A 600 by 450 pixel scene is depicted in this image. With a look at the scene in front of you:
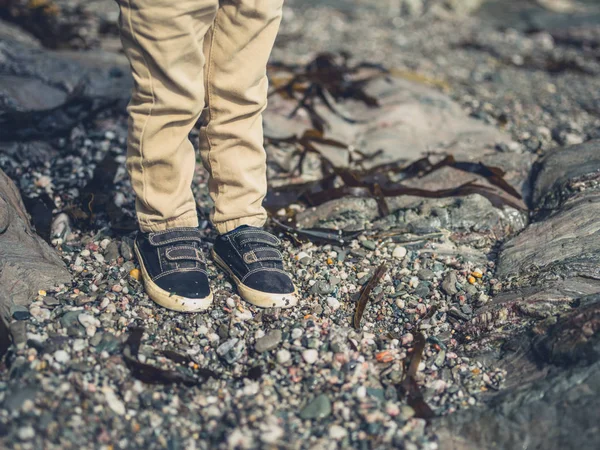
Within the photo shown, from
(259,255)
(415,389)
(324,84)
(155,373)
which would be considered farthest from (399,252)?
(324,84)

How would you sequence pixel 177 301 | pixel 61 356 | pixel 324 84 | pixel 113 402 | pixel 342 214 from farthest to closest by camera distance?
pixel 324 84
pixel 342 214
pixel 177 301
pixel 61 356
pixel 113 402

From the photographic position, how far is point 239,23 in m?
2.35

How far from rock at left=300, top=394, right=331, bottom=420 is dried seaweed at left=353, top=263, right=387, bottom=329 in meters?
0.49

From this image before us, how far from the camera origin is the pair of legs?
6.95ft

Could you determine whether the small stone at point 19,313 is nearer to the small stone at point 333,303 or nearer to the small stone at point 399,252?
the small stone at point 333,303

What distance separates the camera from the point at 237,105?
252cm

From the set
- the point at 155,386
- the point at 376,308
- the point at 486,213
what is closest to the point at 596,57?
the point at 486,213

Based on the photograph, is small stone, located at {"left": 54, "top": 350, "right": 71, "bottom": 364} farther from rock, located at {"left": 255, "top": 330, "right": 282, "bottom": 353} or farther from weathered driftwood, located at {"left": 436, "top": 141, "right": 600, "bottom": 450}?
weathered driftwood, located at {"left": 436, "top": 141, "right": 600, "bottom": 450}

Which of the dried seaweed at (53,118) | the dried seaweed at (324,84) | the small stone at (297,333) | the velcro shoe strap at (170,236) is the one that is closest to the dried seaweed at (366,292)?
the small stone at (297,333)

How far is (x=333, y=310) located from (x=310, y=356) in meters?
0.40

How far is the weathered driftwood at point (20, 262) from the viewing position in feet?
8.02

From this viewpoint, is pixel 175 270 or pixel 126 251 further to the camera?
pixel 126 251

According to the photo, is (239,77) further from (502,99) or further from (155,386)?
(502,99)

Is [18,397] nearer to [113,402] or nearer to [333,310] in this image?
[113,402]
